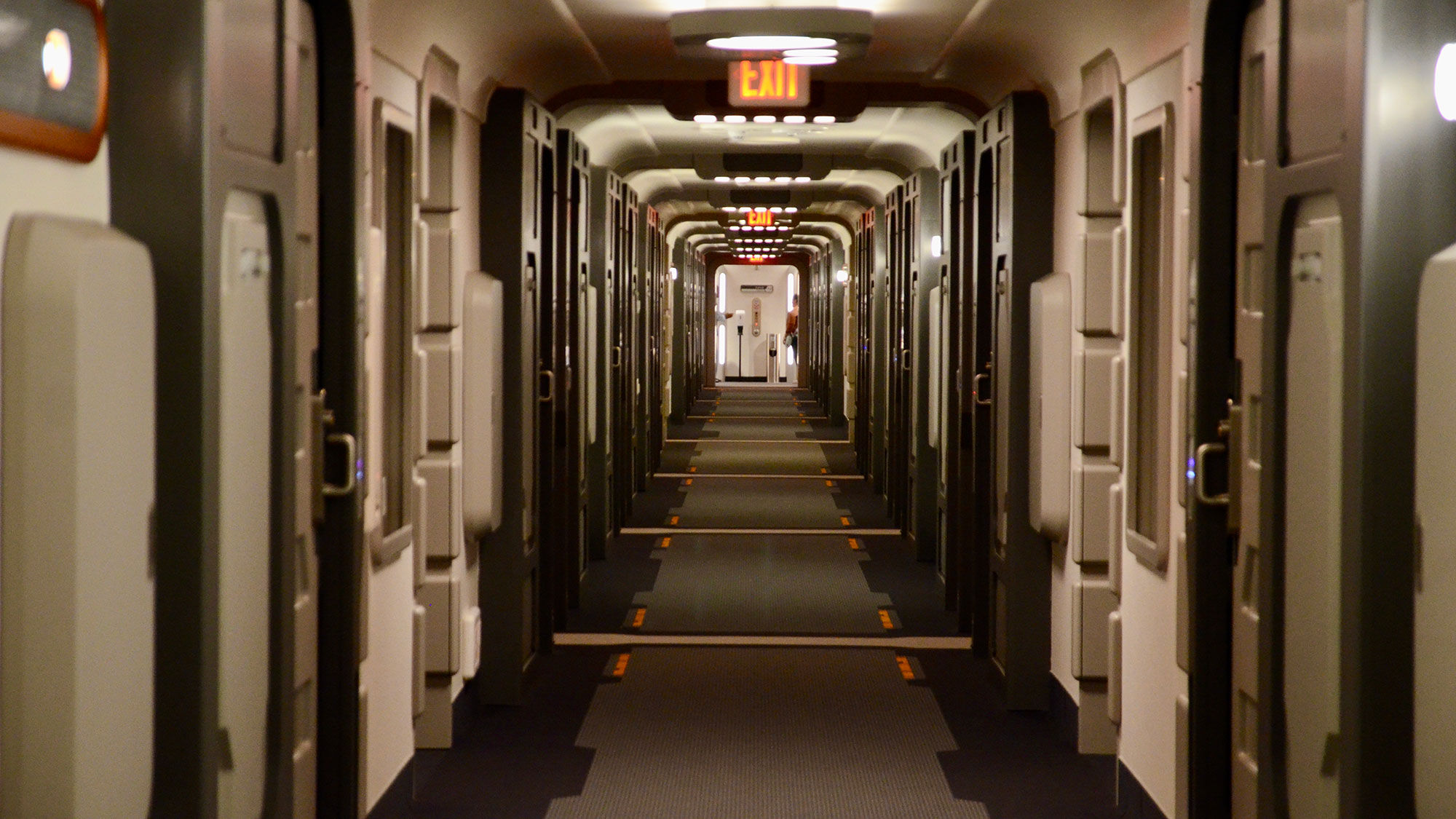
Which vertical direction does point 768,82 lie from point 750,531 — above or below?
above

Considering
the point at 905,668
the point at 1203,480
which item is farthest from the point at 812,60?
the point at 1203,480

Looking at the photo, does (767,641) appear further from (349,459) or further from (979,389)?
(349,459)

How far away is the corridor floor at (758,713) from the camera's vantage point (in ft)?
15.1

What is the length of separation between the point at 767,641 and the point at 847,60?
269cm

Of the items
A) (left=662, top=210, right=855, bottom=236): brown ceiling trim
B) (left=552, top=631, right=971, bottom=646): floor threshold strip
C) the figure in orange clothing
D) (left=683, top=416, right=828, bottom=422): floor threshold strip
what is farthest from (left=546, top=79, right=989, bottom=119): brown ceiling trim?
the figure in orange clothing

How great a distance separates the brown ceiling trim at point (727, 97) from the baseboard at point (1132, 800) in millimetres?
3139

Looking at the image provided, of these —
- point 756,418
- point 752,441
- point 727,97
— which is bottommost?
point 752,441

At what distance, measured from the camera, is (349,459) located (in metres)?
3.21

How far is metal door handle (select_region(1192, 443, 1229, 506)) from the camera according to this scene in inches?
122

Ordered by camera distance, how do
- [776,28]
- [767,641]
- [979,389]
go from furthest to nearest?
[767,641] → [979,389] → [776,28]

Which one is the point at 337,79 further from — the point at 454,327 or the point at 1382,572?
the point at 1382,572

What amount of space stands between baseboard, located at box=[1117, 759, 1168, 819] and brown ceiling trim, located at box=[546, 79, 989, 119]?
3139 millimetres

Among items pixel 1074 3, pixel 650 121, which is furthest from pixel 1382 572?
pixel 650 121

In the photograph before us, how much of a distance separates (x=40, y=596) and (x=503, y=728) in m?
3.68
